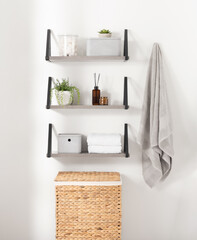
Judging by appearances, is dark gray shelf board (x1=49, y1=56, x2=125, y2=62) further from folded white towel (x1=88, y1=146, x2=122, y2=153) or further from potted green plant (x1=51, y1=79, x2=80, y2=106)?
folded white towel (x1=88, y1=146, x2=122, y2=153)

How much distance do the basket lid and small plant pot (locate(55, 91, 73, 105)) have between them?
1.53ft

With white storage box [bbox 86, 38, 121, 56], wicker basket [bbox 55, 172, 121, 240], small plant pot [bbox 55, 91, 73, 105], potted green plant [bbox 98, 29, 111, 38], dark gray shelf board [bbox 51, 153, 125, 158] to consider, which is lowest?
wicker basket [bbox 55, 172, 121, 240]

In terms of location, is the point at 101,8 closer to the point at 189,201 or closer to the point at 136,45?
the point at 136,45

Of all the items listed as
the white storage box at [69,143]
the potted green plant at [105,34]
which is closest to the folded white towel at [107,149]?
the white storage box at [69,143]

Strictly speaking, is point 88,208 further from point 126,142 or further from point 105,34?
point 105,34

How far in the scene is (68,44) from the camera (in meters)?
2.37

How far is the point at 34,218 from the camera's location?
2.54m

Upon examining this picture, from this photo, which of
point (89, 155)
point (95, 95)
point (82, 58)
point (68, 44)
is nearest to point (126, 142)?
point (89, 155)

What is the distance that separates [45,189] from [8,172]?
28cm

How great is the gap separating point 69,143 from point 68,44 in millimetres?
632

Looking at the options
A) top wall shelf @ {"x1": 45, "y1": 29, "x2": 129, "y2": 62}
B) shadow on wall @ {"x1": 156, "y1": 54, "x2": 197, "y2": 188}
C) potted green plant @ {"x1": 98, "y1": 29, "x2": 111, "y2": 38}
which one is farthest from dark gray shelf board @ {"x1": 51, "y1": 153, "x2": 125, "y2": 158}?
potted green plant @ {"x1": 98, "y1": 29, "x2": 111, "y2": 38}

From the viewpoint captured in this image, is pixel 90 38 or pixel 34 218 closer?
pixel 90 38

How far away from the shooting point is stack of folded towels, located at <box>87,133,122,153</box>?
7.72ft

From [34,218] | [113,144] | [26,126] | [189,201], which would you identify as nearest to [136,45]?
A: [113,144]
